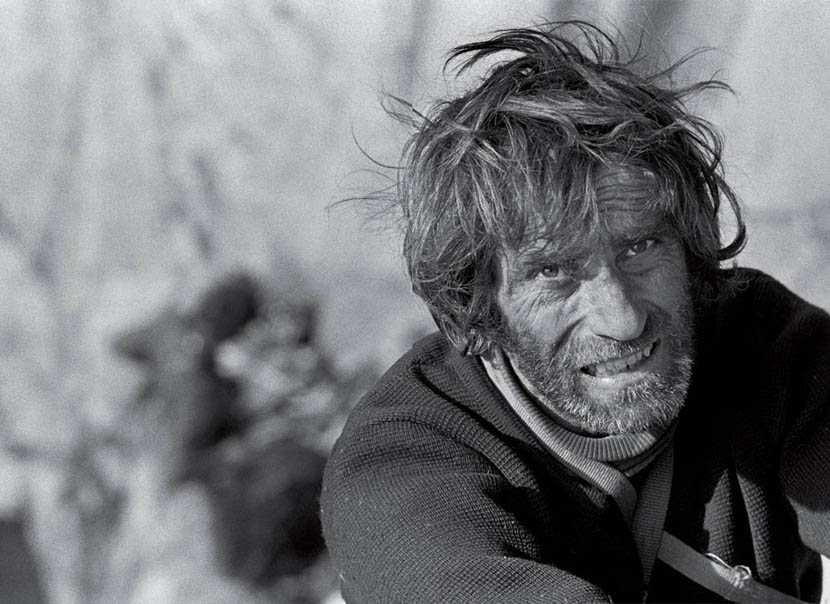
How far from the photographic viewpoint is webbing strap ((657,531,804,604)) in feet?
5.45

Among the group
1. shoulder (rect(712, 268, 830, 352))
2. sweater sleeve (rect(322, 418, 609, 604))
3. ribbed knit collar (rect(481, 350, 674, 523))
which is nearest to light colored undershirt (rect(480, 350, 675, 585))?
ribbed knit collar (rect(481, 350, 674, 523))

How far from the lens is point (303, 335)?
10.2ft

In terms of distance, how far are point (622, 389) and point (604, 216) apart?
25cm

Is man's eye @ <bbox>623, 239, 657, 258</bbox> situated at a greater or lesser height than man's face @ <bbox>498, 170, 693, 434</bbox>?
greater

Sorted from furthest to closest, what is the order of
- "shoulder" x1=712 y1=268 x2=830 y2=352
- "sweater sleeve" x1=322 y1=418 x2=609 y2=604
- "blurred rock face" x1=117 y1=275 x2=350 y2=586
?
1. "blurred rock face" x1=117 y1=275 x2=350 y2=586
2. "shoulder" x1=712 y1=268 x2=830 y2=352
3. "sweater sleeve" x1=322 y1=418 x2=609 y2=604

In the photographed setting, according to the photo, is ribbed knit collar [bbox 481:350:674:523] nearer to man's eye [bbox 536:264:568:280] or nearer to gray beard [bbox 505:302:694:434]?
gray beard [bbox 505:302:694:434]

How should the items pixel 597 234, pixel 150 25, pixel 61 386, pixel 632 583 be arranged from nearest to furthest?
pixel 597 234 < pixel 632 583 < pixel 150 25 < pixel 61 386

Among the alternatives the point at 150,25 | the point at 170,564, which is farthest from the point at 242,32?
the point at 170,564

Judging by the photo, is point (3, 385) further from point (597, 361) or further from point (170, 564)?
point (597, 361)

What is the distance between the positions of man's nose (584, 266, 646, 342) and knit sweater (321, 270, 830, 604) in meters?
0.20

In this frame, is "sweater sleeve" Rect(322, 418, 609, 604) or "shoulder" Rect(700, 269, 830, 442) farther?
"shoulder" Rect(700, 269, 830, 442)

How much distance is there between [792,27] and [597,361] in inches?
74.8

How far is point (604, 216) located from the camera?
59.3 inches

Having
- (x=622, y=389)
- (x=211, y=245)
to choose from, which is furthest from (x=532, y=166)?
(x=211, y=245)
